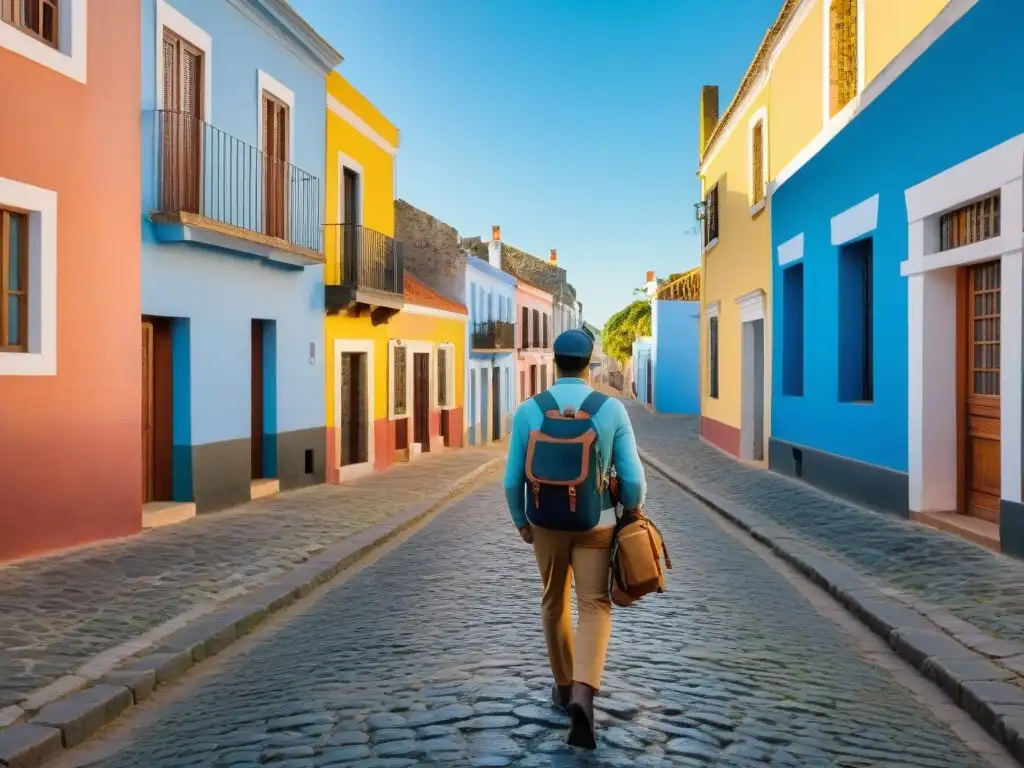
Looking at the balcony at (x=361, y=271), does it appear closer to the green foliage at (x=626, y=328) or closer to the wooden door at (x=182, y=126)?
the wooden door at (x=182, y=126)

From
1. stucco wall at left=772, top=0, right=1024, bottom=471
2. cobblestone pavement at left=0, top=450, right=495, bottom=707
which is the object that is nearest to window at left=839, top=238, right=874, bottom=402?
stucco wall at left=772, top=0, right=1024, bottom=471

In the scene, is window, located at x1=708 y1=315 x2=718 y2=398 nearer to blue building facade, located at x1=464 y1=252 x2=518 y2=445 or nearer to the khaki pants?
blue building facade, located at x1=464 y1=252 x2=518 y2=445

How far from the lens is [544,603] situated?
14.4 ft

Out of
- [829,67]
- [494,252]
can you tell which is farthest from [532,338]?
[829,67]

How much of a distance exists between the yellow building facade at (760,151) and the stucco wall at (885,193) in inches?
23.5

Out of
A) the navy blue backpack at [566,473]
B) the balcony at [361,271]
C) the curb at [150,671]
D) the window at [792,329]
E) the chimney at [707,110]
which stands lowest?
the curb at [150,671]

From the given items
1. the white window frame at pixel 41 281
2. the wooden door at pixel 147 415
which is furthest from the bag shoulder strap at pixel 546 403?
the wooden door at pixel 147 415

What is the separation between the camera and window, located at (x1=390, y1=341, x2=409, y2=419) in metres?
21.7

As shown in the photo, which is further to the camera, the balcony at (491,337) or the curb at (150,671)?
the balcony at (491,337)

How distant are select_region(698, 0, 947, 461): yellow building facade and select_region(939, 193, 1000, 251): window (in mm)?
2067

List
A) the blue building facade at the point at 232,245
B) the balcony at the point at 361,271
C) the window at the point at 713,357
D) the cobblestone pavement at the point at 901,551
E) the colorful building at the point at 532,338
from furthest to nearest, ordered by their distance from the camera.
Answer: the colorful building at the point at 532,338 < the window at the point at 713,357 < the balcony at the point at 361,271 < the blue building facade at the point at 232,245 < the cobblestone pavement at the point at 901,551

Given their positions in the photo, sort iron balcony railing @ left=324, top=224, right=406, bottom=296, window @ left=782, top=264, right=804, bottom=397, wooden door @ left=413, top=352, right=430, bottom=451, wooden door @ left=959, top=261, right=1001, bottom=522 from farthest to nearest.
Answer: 1. wooden door @ left=413, top=352, right=430, bottom=451
2. iron balcony railing @ left=324, top=224, right=406, bottom=296
3. window @ left=782, top=264, right=804, bottom=397
4. wooden door @ left=959, top=261, right=1001, bottom=522

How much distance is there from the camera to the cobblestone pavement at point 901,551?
21.8 ft

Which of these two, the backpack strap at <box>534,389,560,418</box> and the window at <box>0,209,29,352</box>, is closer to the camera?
the backpack strap at <box>534,389,560,418</box>
